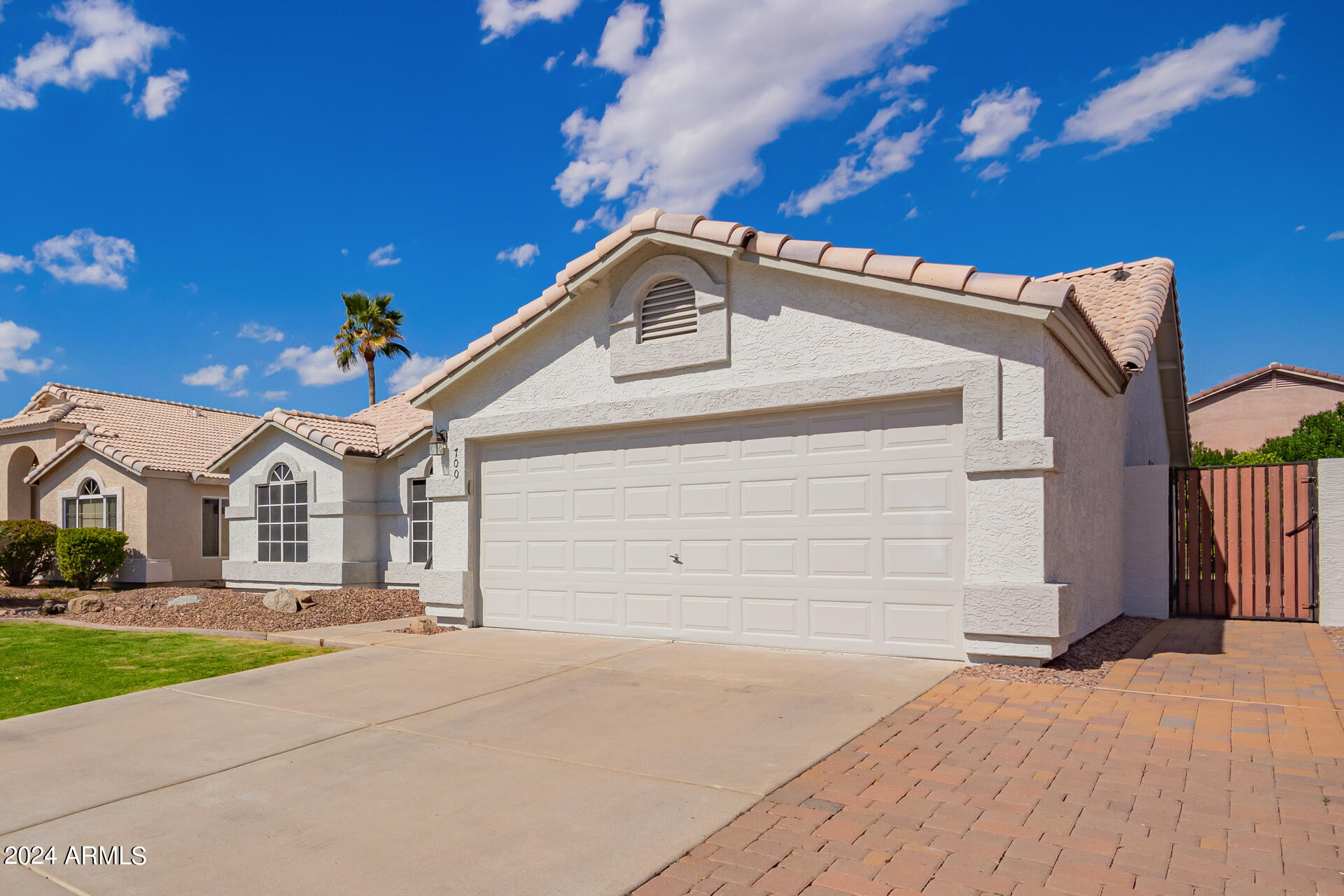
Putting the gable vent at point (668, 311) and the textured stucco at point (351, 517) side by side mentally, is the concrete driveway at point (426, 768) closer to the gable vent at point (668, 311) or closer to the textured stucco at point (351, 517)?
the gable vent at point (668, 311)

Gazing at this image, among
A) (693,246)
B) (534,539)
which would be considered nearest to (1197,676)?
(693,246)

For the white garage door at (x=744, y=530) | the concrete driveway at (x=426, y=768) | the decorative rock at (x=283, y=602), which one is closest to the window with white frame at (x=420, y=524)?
the decorative rock at (x=283, y=602)

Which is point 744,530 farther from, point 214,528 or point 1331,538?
point 214,528

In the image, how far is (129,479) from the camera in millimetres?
19375

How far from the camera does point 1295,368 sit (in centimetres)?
3075

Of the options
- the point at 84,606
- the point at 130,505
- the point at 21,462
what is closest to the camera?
the point at 84,606

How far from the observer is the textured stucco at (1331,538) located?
10586mm

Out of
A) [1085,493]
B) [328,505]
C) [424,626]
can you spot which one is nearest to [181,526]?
[328,505]

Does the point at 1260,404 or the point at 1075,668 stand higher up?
the point at 1260,404

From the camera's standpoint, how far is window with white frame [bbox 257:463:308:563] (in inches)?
678

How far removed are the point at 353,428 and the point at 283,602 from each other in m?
5.38

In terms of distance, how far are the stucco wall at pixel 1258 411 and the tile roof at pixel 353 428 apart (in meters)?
28.0

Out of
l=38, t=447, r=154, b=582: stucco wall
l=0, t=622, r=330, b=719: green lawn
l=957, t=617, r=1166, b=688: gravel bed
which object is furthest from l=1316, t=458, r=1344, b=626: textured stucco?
l=38, t=447, r=154, b=582: stucco wall

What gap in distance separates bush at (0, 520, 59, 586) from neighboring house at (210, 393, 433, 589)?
4.90m
